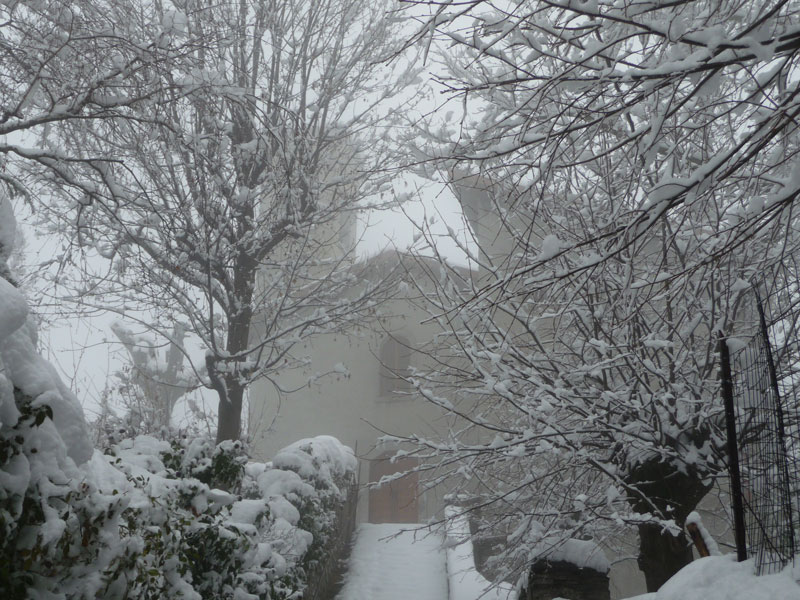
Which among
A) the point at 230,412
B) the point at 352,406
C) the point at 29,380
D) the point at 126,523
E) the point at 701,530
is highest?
the point at 352,406

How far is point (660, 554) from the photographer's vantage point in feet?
21.6

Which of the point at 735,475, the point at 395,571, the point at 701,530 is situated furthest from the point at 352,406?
the point at 735,475

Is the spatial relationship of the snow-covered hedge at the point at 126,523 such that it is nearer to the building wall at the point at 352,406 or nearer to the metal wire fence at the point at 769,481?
the metal wire fence at the point at 769,481

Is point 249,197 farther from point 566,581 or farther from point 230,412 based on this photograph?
point 566,581

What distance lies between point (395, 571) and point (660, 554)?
575 cm

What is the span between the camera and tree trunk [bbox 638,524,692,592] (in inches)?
253

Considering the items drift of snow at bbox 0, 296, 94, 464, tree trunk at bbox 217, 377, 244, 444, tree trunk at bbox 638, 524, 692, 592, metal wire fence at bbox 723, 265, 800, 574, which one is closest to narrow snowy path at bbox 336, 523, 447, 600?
tree trunk at bbox 217, 377, 244, 444

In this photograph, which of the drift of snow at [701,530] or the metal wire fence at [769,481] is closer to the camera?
the metal wire fence at [769,481]

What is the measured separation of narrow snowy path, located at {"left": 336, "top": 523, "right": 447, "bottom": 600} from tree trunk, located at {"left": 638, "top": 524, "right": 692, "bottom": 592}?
245cm

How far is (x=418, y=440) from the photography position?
275 inches

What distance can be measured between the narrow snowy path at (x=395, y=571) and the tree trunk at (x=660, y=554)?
245 cm

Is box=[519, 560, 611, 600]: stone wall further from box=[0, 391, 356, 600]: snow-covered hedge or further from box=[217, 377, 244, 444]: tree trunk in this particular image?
box=[217, 377, 244, 444]: tree trunk

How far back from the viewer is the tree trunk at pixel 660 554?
6.43 m

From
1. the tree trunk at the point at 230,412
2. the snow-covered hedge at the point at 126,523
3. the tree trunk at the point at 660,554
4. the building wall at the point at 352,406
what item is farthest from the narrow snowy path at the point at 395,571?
the building wall at the point at 352,406
